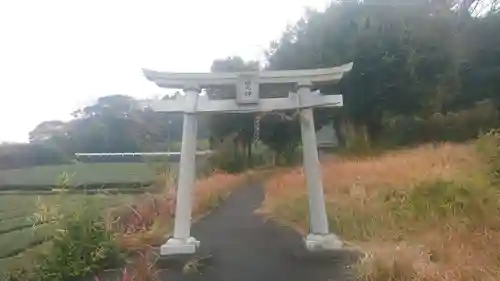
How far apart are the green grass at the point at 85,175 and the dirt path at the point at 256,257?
138 inches

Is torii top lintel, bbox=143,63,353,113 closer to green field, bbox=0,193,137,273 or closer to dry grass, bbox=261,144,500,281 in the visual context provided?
green field, bbox=0,193,137,273

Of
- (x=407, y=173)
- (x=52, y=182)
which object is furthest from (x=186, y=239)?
(x=52, y=182)

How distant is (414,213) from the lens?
5348 mm

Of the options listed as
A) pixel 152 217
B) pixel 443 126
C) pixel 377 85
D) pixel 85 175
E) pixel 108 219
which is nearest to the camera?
pixel 108 219

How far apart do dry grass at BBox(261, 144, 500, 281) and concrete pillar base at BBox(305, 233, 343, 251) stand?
0.26 metres

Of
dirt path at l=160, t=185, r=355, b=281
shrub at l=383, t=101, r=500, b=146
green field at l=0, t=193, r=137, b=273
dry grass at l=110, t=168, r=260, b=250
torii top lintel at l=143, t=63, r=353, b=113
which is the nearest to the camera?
dirt path at l=160, t=185, r=355, b=281

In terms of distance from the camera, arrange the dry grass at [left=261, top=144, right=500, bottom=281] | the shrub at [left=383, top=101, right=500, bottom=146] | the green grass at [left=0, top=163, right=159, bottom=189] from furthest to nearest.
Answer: the shrub at [left=383, top=101, right=500, bottom=146], the green grass at [left=0, top=163, right=159, bottom=189], the dry grass at [left=261, top=144, right=500, bottom=281]

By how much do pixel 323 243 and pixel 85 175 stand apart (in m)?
8.66

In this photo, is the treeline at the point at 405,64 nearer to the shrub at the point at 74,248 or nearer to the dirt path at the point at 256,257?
the dirt path at the point at 256,257

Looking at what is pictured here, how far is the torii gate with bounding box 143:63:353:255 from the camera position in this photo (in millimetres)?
4773

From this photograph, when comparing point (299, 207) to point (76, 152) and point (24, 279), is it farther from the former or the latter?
point (76, 152)

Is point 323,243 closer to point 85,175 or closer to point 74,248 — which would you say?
point 74,248

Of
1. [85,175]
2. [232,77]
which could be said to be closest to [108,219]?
[232,77]

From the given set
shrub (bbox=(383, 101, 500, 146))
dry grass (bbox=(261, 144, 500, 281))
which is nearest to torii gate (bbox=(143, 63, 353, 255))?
dry grass (bbox=(261, 144, 500, 281))
